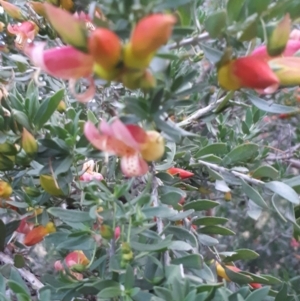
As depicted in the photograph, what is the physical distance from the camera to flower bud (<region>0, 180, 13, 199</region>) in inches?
33.9

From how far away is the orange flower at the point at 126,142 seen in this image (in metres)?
0.51

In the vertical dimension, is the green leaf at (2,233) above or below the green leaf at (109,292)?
below

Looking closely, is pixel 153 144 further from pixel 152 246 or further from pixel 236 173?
pixel 236 173

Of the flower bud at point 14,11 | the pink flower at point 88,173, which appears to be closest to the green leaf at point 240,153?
the pink flower at point 88,173

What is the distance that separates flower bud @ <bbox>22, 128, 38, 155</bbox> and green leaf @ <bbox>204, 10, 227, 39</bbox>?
37 centimetres

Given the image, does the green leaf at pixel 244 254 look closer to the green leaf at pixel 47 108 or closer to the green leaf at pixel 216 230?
the green leaf at pixel 216 230

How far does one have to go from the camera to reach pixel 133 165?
56 cm

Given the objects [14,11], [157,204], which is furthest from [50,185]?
[14,11]

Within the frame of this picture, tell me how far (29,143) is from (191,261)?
33 cm

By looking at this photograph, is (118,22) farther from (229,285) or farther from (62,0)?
(229,285)

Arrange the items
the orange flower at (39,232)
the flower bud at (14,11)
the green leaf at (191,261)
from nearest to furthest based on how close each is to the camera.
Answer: the green leaf at (191,261)
the orange flower at (39,232)
the flower bud at (14,11)

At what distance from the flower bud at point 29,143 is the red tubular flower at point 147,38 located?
35 centimetres

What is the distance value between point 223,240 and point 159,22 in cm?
Answer: 181

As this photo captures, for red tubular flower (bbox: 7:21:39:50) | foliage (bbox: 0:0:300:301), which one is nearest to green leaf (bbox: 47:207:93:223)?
foliage (bbox: 0:0:300:301)
